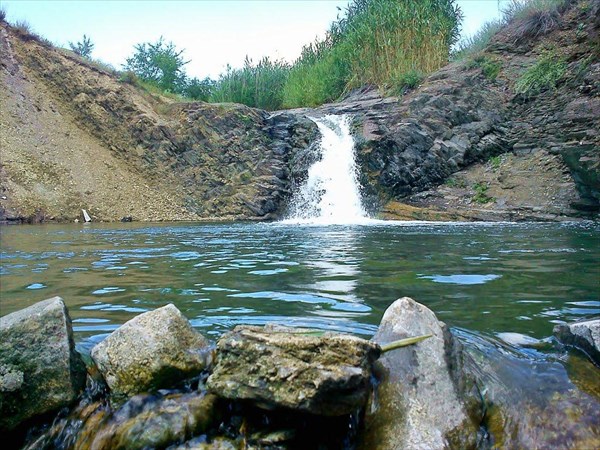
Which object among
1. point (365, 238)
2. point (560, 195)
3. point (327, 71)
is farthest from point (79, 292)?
point (327, 71)

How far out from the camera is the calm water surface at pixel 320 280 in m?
3.17

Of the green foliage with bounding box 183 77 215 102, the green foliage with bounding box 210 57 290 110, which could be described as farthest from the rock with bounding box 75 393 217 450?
the green foliage with bounding box 183 77 215 102

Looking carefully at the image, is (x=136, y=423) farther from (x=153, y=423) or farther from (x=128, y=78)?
(x=128, y=78)

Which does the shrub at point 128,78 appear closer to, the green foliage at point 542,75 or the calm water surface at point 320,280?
the calm water surface at point 320,280

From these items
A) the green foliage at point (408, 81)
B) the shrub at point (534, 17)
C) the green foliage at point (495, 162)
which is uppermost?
the shrub at point (534, 17)

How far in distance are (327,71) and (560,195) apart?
1187 cm

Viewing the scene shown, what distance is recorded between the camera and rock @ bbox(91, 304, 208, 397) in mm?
2322

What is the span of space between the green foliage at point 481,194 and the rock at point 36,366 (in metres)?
11.0

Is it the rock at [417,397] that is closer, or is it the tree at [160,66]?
the rock at [417,397]

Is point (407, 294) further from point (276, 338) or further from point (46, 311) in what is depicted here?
point (46, 311)

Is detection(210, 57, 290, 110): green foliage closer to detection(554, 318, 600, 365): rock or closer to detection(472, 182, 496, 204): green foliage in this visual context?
detection(472, 182, 496, 204): green foliage

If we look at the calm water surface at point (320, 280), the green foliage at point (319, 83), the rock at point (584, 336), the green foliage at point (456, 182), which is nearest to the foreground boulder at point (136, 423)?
the calm water surface at point (320, 280)

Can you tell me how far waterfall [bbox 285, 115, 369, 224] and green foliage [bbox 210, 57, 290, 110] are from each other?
718 centimetres

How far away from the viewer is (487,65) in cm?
1480
